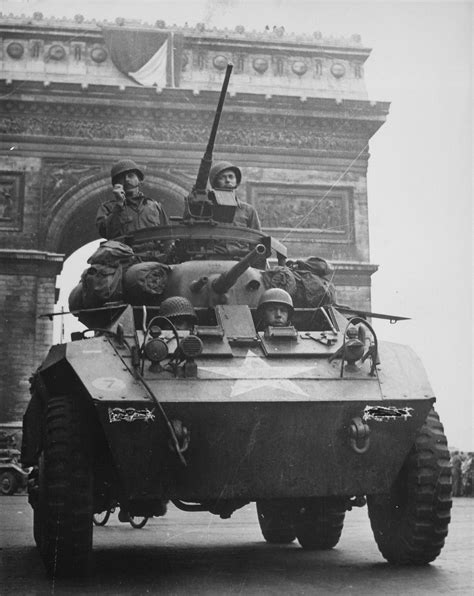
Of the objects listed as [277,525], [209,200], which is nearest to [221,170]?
[209,200]

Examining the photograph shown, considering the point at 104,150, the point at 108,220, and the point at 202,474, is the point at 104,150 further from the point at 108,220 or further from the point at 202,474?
the point at 202,474

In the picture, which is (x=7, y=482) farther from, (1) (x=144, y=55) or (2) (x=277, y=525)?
(2) (x=277, y=525)

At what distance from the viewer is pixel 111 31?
78.7ft

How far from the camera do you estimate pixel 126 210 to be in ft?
28.8

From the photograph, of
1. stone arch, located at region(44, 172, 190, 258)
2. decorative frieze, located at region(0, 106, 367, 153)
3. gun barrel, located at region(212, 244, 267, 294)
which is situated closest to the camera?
gun barrel, located at region(212, 244, 267, 294)

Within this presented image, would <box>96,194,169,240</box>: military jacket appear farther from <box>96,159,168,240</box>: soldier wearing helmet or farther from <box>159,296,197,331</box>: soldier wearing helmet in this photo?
<box>159,296,197,331</box>: soldier wearing helmet

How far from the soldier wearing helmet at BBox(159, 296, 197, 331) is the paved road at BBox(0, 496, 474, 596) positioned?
170cm

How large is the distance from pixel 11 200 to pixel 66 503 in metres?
19.0

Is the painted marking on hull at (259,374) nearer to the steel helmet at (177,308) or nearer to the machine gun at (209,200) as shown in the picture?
the steel helmet at (177,308)

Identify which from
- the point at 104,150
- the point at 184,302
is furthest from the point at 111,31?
the point at 184,302

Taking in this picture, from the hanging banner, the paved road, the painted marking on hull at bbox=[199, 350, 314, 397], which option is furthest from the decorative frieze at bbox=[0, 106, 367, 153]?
the painted marking on hull at bbox=[199, 350, 314, 397]

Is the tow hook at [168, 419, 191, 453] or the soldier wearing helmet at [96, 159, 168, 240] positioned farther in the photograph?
the soldier wearing helmet at [96, 159, 168, 240]

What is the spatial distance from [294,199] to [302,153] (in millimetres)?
1255

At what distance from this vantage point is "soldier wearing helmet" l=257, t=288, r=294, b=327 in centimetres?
711
